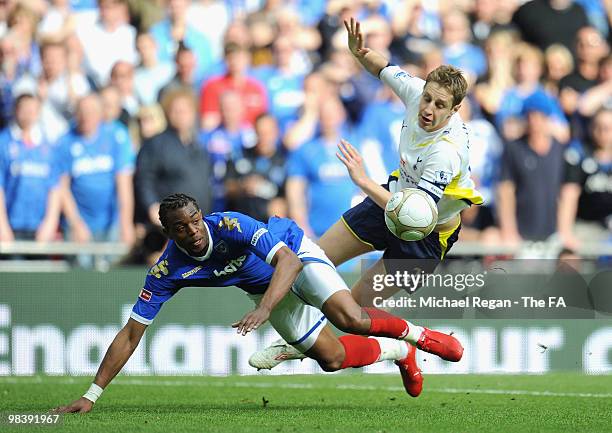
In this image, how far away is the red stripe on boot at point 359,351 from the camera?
9375mm

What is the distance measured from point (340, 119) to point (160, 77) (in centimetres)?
246

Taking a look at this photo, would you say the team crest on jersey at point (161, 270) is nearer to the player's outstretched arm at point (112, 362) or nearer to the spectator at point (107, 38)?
the player's outstretched arm at point (112, 362)

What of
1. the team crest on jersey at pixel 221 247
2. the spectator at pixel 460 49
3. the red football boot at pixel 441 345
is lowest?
the red football boot at pixel 441 345

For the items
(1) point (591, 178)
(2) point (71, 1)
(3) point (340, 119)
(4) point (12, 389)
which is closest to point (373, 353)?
(4) point (12, 389)

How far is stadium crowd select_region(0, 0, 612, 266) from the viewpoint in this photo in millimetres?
13742

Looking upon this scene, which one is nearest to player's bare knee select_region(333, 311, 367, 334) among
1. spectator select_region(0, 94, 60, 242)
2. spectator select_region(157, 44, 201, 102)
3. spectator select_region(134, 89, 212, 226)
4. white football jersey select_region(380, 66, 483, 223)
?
white football jersey select_region(380, 66, 483, 223)

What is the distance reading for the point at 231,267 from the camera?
8.81 m

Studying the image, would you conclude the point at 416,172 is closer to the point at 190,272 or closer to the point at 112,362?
the point at 190,272

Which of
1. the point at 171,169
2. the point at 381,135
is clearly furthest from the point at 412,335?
the point at 381,135

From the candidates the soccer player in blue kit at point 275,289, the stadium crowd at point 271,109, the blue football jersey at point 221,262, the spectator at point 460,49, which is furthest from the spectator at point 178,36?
the blue football jersey at point 221,262

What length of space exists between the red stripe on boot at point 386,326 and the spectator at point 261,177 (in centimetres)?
474

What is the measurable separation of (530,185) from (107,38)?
5718 millimetres

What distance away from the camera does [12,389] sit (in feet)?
35.1

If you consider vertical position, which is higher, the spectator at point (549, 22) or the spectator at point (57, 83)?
the spectator at point (549, 22)
